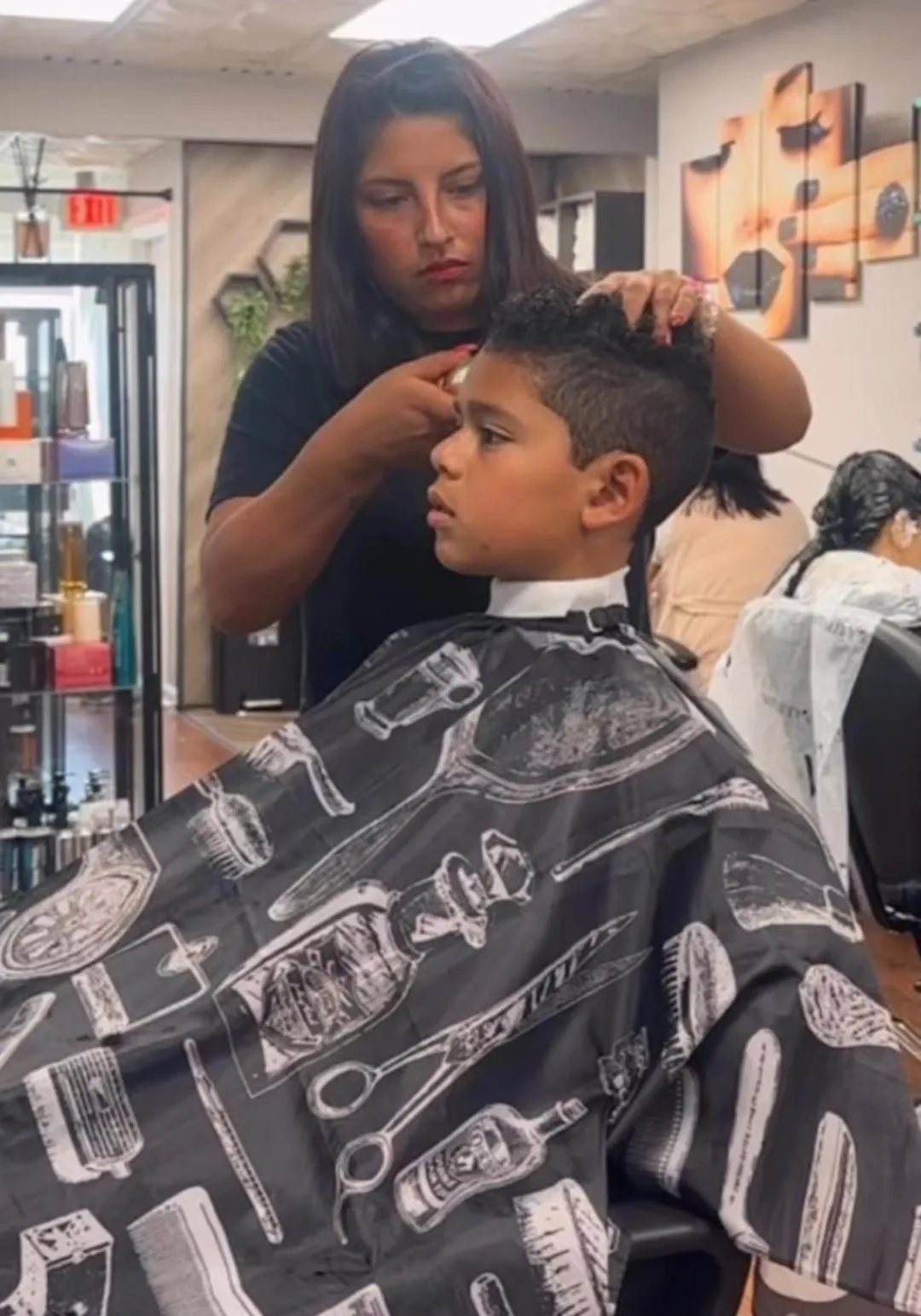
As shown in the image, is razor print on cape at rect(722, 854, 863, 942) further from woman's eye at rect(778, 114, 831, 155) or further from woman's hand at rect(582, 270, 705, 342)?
woman's eye at rect(778, 114, 831, 155)

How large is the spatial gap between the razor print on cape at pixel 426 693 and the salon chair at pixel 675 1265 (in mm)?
389

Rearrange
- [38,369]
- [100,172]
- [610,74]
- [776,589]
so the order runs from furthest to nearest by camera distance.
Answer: [100,172]
[610,74]
[38,369]
[776,589]

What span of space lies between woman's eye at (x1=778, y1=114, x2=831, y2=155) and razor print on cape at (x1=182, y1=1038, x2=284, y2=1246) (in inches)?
151

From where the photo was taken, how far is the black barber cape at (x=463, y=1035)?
37.7 inches

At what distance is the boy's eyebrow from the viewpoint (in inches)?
46.2

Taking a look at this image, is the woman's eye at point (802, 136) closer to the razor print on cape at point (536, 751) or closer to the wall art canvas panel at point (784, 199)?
the wall art canvas panel at point (784, 199)

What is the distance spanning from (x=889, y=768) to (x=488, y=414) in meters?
1.45

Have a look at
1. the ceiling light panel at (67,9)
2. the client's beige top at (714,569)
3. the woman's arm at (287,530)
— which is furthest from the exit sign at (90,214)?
the woman's arm at (287,530)

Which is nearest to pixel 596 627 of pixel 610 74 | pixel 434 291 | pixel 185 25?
pixel 434 291

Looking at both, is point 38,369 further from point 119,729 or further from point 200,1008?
point 200,1008

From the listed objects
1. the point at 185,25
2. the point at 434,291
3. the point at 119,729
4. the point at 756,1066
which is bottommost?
the point at 119,729

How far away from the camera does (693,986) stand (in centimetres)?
105

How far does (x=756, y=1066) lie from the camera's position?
1.02 meters

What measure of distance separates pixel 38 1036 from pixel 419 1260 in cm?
27
